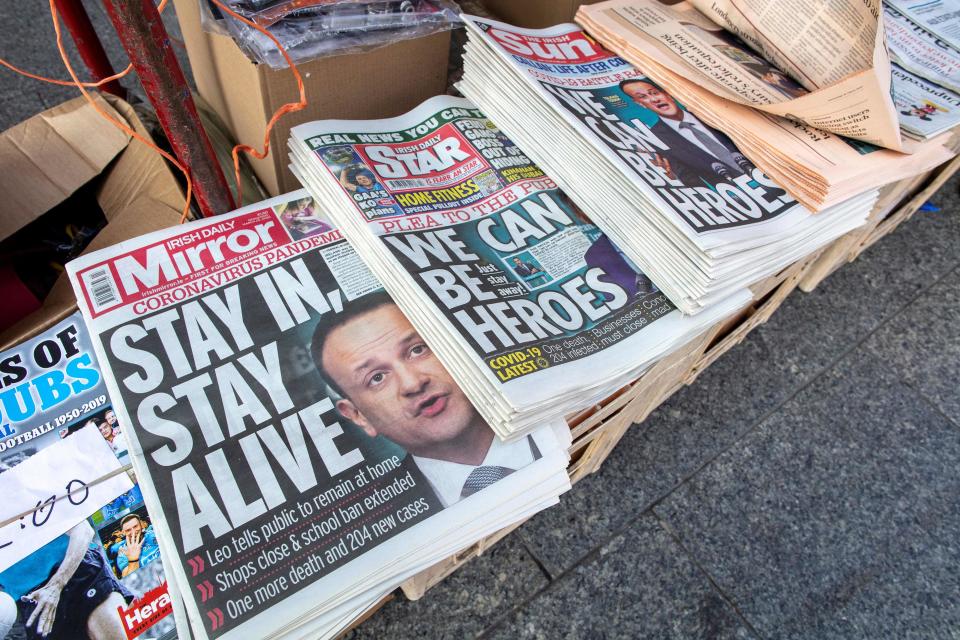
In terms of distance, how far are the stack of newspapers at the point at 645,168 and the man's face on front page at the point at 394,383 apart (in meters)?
0.27

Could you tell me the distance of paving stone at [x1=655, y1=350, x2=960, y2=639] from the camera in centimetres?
111

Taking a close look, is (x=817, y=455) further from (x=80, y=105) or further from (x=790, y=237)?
(x=80, y=105)

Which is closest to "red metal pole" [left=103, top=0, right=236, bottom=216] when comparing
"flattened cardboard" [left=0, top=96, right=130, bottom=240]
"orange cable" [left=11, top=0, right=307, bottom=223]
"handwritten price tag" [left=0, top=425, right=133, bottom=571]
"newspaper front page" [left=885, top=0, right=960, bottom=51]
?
"orange cable" [left=11, top=0, right=307, bottom=223]

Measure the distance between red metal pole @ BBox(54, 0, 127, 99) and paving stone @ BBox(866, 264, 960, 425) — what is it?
163cm

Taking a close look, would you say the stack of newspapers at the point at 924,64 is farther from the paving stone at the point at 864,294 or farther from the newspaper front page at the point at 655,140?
the paving stone at the point at 864,294

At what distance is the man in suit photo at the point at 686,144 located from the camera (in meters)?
0.75

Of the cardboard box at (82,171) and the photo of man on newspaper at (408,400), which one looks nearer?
the photo of man on newspaper at (408,400)

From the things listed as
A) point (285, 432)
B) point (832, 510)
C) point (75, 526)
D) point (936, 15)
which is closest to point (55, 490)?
point (75, 526)

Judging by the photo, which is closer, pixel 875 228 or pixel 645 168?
pixel 645 168

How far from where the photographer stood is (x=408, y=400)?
2.14ft

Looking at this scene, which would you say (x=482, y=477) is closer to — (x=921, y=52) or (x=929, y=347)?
(x=921, y=52)

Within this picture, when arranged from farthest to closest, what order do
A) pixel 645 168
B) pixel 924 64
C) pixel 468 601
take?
pixel 468 601, pixel 924 64, pixel 645 168

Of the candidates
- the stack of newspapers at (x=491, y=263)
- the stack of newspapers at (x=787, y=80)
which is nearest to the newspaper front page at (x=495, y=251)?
the stack of newspapers at (x=491, y=263)

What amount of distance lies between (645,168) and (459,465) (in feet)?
1.31
